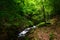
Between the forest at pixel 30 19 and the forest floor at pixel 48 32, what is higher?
the forest at pixel 30 19

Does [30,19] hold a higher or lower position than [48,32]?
higher

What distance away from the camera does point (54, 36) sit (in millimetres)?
5766

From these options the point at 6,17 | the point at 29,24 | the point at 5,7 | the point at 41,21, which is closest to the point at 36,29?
the point at 29,24

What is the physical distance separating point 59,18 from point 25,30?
217cm

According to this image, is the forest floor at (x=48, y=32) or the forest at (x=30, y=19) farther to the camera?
the forest at (x=30, y=19)

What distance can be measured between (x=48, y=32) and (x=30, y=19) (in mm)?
1553

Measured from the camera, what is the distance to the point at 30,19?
7340mm

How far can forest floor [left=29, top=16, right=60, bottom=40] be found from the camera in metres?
5.78

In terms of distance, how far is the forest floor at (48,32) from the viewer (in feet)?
19.0

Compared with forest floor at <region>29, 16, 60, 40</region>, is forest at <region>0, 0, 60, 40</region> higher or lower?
higher

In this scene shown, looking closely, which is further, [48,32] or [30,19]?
[30,19]

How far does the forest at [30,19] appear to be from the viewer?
5.91 metres

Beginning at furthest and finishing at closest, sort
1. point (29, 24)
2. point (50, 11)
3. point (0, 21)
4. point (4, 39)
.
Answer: point (50, 11)
point (29, 24)
point (0, 21)
point (4, 39)

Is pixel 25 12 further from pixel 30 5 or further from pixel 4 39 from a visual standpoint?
pixel 4 39
